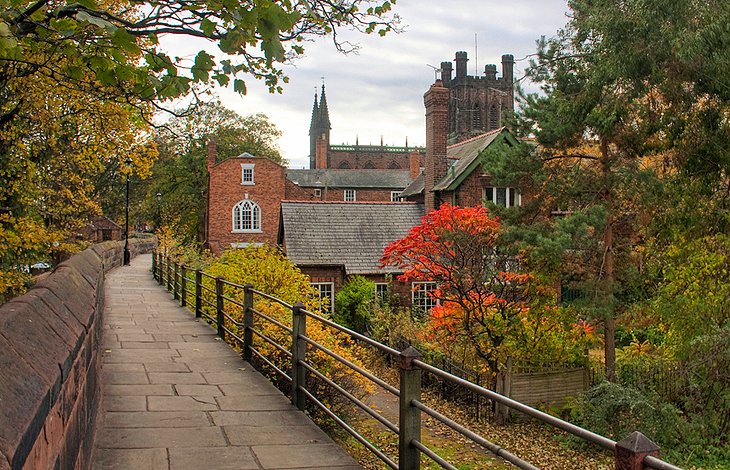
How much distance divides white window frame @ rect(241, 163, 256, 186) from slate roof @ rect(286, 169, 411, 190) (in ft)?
80.9

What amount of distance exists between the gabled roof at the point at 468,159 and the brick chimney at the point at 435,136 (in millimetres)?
499

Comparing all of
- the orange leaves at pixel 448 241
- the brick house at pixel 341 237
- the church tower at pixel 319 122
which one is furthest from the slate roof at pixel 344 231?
the church tower at pixel 319 122

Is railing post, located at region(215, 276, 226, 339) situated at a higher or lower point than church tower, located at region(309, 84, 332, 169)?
lower

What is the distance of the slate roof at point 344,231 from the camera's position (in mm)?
29588

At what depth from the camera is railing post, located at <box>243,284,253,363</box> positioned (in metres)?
10.1

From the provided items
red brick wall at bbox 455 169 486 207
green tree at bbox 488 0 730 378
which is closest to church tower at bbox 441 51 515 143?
red brick wall at bbox 455 169 486 207

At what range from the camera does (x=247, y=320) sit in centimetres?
1017

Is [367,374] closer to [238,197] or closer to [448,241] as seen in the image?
[448,241]

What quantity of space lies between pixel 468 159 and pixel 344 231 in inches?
258

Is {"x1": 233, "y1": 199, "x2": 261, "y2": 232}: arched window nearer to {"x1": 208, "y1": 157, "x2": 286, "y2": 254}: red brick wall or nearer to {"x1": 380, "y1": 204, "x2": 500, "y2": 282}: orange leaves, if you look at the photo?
{"x1": 208, "y1": 157, "x2": 286, "y2": 254}: red brick wall

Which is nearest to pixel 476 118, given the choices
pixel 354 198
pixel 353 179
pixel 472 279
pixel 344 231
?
pixel 353 179

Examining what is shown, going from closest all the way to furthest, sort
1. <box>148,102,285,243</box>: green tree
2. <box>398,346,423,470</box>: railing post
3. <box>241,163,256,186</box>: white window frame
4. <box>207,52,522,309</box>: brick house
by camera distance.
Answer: <box>398,346,423,470</box>: railing post < <box>207,52,522,309</box>: brick house < <box>241,163,256,186</box>: white window frame < <box>148,102,285,243</box>: green tree

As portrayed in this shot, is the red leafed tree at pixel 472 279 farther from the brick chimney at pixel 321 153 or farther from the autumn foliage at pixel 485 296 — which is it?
the brick chimney at pixel 321 153

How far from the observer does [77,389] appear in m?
4.38
